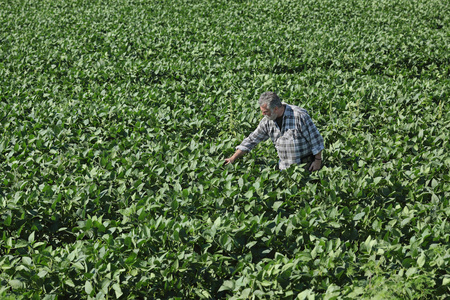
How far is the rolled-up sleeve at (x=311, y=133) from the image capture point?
18.2 ft

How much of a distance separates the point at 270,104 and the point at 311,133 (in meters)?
0.69

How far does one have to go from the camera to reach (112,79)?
10.5 m

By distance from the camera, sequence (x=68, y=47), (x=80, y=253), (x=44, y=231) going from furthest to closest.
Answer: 1. (x=68, y=47)
2. (x=44, y=231)
3. (x=80, y=253)

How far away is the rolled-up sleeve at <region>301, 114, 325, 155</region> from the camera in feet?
18.2

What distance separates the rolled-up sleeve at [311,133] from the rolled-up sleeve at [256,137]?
0.54m

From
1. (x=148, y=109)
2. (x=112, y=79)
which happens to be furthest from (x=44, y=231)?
(x=112, y=79)

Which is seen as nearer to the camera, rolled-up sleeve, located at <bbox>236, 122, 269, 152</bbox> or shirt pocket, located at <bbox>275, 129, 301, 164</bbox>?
shirt pocket, located at <bbox>275, 129, 301, 164</bbox>


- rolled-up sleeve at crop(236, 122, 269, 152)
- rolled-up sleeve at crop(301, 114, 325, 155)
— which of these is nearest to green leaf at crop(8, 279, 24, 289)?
rolled-up sleeve at crop(236, 122, 269, 152)

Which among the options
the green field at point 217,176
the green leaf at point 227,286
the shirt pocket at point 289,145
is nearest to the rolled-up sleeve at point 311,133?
the shirt pocket at point 289,145

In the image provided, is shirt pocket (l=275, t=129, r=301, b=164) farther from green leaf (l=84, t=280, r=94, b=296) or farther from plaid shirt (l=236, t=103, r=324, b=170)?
green leaf (l=84, t=280, r=94, b=296)

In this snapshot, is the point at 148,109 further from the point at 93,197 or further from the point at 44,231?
the point at 44,231

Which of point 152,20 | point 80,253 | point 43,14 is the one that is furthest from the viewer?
point 43,14

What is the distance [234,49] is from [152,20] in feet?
15.8

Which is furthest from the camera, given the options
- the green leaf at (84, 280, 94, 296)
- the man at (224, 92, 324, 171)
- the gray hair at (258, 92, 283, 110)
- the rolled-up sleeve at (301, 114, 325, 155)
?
the rolled-up sleeve at (301, 114, 325, 155)
